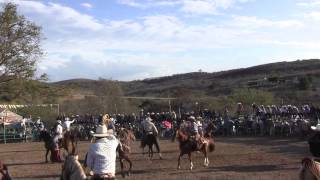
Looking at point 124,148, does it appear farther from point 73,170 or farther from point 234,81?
point 234,81

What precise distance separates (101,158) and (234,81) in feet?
292

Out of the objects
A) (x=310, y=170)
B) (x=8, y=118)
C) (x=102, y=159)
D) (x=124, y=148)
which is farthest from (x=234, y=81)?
(x=102, y=159)

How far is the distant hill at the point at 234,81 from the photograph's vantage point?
3087 inches

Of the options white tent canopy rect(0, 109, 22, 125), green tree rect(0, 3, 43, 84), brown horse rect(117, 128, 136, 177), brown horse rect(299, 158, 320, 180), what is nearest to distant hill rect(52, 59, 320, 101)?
white tent canopy rect(0, 109, 22, 125)

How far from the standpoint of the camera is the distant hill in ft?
257

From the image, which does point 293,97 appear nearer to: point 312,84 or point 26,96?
point 312,84

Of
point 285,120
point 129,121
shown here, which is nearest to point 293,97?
point 129,121

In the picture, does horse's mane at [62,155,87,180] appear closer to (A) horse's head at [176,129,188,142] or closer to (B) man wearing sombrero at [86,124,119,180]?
(B) man wearing sombrero at [86,124,119,180]

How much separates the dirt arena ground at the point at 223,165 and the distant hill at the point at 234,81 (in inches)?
1589

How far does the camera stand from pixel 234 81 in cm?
9844

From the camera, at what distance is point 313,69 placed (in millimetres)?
94312

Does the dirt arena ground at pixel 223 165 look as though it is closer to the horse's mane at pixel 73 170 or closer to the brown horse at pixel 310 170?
the brown horse at pixel 310 170

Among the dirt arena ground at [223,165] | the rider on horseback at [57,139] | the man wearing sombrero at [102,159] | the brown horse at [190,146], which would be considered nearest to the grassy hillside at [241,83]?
the rider on horseback at [57,139]

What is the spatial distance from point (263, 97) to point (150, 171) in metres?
33.8
